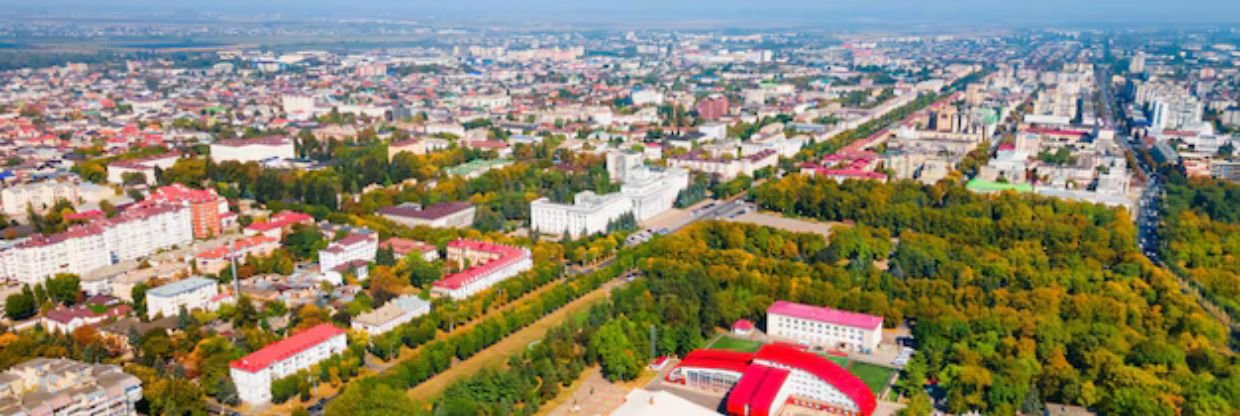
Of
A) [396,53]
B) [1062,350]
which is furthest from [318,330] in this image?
[396,53]

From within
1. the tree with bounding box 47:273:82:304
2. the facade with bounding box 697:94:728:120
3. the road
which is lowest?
the tree with bounding box 47:273:82:304

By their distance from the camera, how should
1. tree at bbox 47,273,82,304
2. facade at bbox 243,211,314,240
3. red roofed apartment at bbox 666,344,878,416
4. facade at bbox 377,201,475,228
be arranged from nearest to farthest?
red roofed apartment at bbox 666,344,878,416 < tree at bbox 47,273,82,304 < facade at bbox 243,211,314,240 < facade at bbox 377,201,475,228

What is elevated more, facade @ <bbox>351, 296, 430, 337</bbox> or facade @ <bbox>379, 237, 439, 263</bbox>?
facade @ <bbox>379, 237, 439, 263</bbox>

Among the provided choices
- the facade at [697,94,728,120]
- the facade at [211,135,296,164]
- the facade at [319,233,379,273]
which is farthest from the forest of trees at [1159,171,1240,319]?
the facade at [211,135,296,164]

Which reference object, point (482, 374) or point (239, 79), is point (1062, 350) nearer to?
point (482, 374)

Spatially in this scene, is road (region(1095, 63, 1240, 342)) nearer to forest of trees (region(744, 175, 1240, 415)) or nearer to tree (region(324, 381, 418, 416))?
forest of trees (region(744, 175, 1240, 415))

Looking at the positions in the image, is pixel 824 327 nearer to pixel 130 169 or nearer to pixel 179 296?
pixel 179 296
